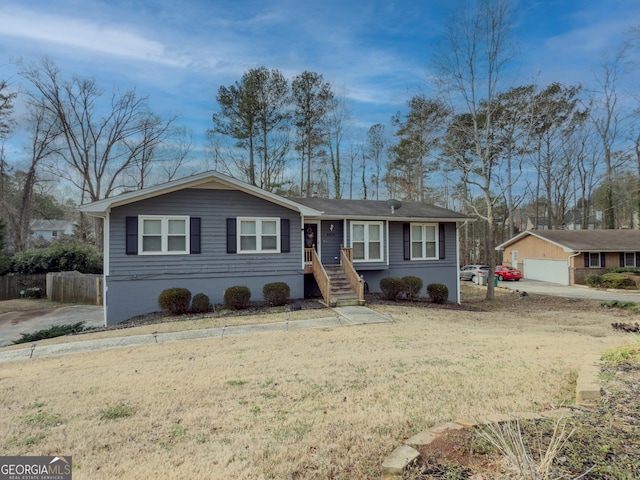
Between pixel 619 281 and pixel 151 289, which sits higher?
pixel 151 289

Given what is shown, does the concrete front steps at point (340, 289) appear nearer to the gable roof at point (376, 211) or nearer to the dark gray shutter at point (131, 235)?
the gable roof at point (376, 211)

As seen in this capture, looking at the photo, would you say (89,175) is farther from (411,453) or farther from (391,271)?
(411,453)

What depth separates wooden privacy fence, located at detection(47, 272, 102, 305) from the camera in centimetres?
1651

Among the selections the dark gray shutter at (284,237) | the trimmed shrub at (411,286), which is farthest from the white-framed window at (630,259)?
the dark gray shutter at (284,237)

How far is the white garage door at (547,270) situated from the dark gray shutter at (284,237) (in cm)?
2274

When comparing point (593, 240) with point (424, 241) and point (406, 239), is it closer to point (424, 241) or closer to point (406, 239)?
point (424, 241)

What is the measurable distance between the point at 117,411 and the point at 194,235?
8.59 m

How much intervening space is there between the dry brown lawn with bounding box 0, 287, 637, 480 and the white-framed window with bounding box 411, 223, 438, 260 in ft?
26.1

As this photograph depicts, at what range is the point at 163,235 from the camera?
11.6 metres

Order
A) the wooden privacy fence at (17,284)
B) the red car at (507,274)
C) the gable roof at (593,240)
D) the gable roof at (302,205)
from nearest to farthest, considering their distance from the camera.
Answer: the gable roof at (302,205), the wooden privacy fence at (17,284), the gable roof at (593,240), the red car at (507,274)

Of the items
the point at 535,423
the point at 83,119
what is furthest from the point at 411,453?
the point at 83,119

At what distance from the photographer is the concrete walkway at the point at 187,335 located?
23.4ft

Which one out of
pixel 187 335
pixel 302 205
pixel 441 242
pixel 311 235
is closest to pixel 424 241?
pixel 441 242

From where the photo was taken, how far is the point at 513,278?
2688 centimetres
